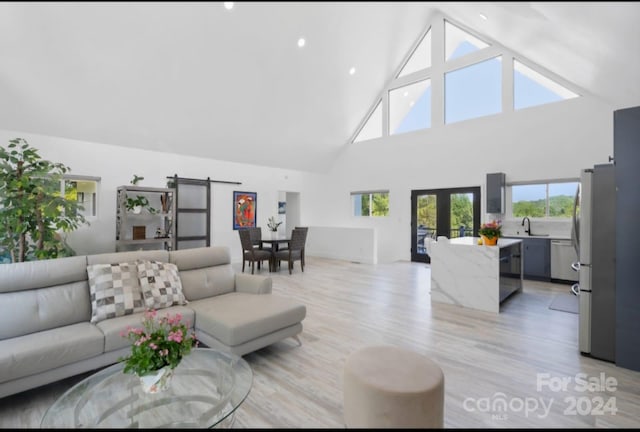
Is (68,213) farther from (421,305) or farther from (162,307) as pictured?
(421,305)

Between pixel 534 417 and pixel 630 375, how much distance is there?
256cm

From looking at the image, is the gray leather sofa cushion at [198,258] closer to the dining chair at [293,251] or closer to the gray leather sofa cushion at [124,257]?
the gray leather sofa cushion at [124,257]

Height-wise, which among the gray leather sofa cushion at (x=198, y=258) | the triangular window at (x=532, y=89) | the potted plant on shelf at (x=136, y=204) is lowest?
the gray leather sofa cushion at (x=198, y=258)

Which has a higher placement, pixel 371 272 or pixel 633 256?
pixel 633 256

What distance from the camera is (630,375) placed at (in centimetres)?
227

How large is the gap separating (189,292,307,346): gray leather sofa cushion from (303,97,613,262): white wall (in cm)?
561

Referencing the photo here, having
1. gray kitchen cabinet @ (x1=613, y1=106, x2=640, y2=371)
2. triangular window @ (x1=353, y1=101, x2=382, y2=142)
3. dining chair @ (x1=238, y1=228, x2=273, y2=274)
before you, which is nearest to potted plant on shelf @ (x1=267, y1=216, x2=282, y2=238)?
dining chair @ (x1=238, y1=228, x2=273, y2=274)

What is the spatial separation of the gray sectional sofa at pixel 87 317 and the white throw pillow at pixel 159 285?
18 millimetres

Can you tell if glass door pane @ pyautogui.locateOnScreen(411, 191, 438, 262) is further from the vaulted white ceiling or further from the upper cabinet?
the vaulted white ceiling

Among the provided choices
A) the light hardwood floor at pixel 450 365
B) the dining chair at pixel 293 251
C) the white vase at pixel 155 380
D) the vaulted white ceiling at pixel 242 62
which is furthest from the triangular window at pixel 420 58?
the white vase at pixel 155 380

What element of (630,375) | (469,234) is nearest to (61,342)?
(630,375)

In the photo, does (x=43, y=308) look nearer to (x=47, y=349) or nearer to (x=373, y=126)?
(x=47, y=349)

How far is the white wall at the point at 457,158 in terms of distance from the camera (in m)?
5.43

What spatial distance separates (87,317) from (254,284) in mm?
1423
